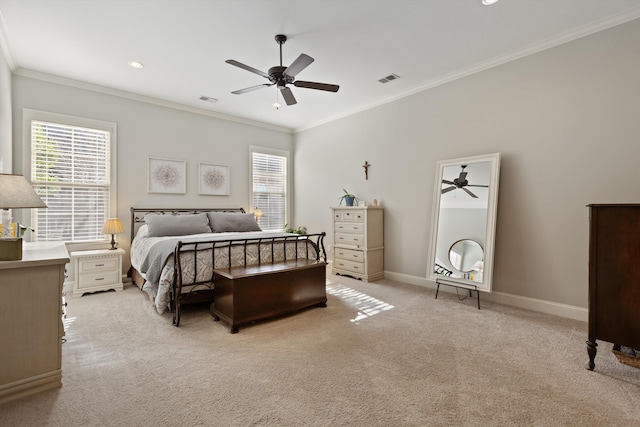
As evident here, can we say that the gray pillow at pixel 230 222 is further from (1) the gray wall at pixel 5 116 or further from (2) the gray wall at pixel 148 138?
(1) the gray wall at pixel 5 116

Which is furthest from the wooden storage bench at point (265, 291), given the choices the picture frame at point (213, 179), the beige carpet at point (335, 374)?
the picture frame at point (213, 179)

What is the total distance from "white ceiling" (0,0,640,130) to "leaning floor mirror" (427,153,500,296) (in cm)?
131

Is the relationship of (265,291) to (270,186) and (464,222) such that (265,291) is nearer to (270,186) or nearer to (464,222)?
(464,222)

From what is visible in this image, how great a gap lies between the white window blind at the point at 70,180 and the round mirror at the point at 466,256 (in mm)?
5118

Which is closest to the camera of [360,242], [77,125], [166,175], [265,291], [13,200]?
[13,200]

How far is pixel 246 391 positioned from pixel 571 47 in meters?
4.47

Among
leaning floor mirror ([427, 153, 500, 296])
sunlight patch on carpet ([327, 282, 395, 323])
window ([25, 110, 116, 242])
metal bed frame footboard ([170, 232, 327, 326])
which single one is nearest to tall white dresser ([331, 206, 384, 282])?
sunlight patch on carpet ([327, 282, 395, 323])

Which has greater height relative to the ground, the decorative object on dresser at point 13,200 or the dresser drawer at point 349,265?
the decorative object on dresser at point 13,200

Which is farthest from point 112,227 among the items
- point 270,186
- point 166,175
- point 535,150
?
point 535,150

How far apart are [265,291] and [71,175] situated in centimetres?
358

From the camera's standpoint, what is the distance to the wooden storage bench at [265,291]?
289 centimetres

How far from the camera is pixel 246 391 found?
194 cm

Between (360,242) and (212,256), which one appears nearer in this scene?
(212,256)

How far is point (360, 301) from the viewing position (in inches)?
151
